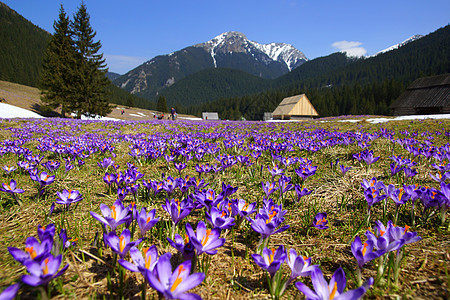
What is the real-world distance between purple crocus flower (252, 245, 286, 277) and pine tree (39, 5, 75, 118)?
3863 centimetres

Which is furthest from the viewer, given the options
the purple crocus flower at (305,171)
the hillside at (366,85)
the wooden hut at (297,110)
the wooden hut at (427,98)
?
the hillside at (366,85)

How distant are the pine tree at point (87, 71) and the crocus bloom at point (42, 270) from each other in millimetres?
38091

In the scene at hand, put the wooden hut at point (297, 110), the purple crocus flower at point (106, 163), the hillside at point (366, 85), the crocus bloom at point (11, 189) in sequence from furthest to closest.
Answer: the hillside at point (366, 85)
the wooden hut at point (297, 110)
the purple crocus flower at point (106, 163)
the crocus bloom at point (11, 189)

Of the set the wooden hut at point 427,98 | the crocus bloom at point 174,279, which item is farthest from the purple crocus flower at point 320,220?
the wooden hut at point 427,98

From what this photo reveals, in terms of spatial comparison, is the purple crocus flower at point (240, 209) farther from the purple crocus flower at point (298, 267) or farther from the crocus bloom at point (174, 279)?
the crocus bloom at point (174, 279)

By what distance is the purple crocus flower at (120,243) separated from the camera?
50.0 inches

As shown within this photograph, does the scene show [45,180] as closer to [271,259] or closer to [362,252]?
[271,259]

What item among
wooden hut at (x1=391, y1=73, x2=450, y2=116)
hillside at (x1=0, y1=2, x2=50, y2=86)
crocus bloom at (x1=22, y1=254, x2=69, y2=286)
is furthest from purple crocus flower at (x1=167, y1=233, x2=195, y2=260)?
hillside at (x1=0, y1=2, x2=50, y2=86)

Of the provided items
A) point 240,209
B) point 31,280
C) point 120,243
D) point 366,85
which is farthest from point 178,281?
point 366,85

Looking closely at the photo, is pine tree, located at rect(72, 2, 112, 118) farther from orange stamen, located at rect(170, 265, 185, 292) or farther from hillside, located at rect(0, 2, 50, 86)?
hillside, located at rect(0, 2, 50, 86)

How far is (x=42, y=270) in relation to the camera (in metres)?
1.06

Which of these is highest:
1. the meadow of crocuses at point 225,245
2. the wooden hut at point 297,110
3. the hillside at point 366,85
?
the hillside at point 366,85

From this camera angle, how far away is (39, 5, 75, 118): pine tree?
31828mm

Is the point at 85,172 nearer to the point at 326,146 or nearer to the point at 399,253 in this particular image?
the point at 399,253
